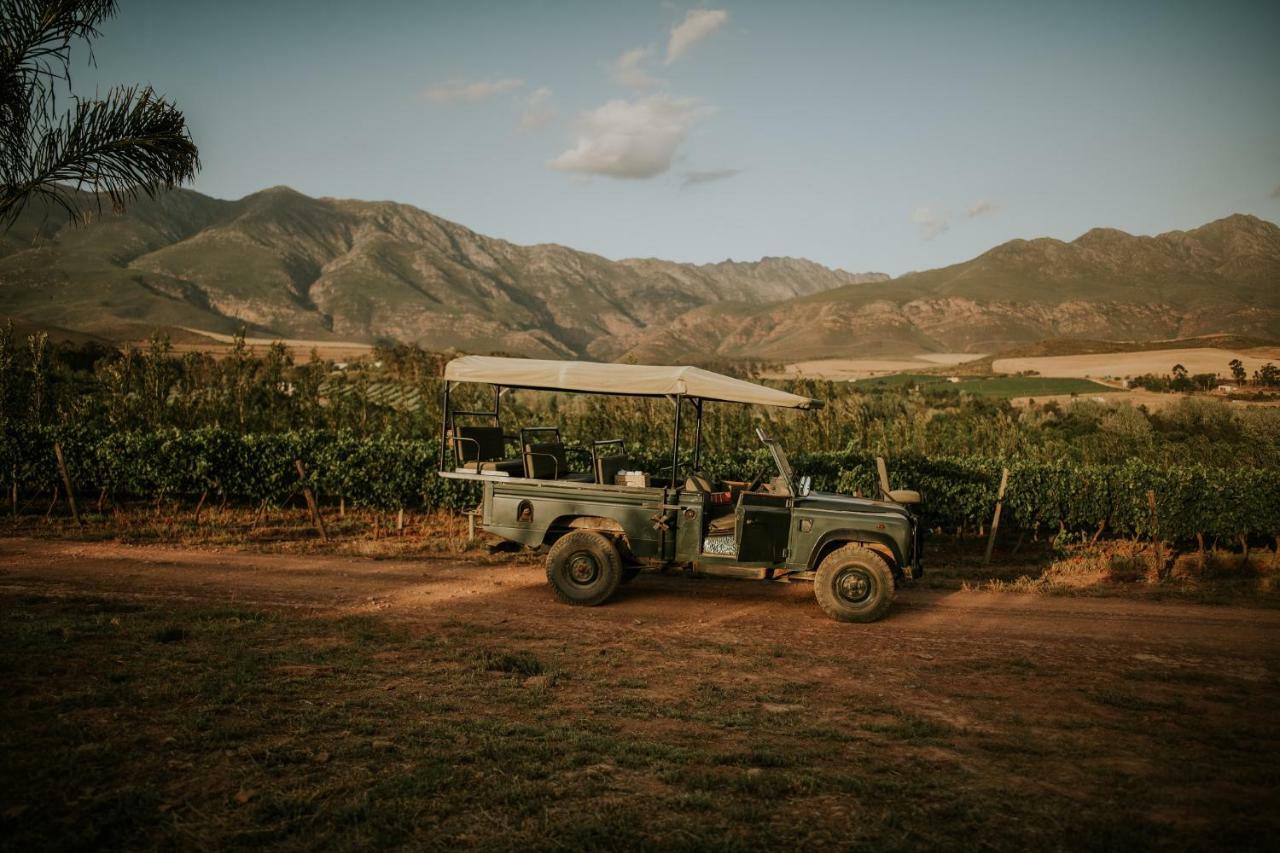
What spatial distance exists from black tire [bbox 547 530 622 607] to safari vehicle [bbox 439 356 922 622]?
2cm

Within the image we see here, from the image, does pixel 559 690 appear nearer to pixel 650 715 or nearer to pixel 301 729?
pixel 650 715

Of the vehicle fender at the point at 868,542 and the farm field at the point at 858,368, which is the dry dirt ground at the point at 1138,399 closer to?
the vehicle fender at the point at 868,542

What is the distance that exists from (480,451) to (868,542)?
513 cm

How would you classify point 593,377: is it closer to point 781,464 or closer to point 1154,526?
point 781,464

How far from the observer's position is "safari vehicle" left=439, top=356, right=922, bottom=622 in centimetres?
968

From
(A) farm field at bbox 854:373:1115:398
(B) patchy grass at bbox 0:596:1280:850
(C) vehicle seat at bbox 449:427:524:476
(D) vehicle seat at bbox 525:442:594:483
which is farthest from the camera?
(A) farm field at bbox 854:373:1115:398

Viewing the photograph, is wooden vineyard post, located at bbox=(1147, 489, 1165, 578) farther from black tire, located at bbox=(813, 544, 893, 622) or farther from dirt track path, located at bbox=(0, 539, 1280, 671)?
black tire, located at bbox=(813, 544, 893, 622)

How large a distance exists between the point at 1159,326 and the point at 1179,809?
173 m

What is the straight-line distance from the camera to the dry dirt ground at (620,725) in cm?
462

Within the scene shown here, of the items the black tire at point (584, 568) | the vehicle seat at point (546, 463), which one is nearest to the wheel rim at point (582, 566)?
the black tire at point (584, 568)

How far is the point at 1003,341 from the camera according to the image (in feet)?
550

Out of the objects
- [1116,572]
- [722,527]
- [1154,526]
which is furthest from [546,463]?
[1154,526]

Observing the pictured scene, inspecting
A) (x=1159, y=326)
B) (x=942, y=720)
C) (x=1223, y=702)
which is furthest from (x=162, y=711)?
(x=1159, y=326)

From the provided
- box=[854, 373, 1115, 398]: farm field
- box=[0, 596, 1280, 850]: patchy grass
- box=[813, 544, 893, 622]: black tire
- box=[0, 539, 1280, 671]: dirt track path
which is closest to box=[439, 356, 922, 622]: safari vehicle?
box=[813, 544, 893, 622]: black tire
